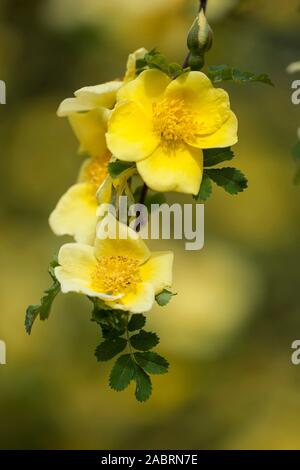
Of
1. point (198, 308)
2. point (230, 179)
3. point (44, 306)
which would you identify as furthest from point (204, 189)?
point (198, 308)

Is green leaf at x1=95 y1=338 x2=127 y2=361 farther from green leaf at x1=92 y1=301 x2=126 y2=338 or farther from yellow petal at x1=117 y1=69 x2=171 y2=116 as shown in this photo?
yellow petal at x1=117 y1=69 x2=171 y2=116

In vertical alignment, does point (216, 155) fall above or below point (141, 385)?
above

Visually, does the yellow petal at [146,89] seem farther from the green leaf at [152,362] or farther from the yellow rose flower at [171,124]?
the green leaf at [152,362]

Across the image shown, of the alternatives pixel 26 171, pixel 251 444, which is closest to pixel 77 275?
pixel 251 444

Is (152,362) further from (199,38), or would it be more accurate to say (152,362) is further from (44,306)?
(199,38)

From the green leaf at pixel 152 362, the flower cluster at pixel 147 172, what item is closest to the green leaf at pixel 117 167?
the flower cluster at pixel 147 172

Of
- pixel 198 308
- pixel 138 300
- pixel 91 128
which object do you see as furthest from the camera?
pixel 198 308

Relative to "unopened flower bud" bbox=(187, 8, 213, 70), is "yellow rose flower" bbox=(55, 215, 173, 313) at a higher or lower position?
lower

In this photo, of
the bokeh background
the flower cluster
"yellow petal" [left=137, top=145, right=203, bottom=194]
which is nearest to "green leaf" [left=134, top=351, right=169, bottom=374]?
the flower cluster
